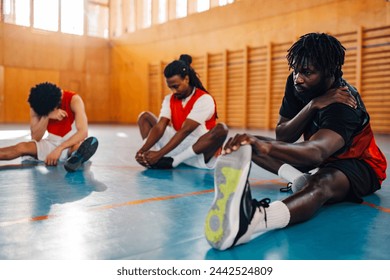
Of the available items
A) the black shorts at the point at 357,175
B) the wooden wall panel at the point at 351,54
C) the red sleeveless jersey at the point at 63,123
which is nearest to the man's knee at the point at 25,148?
the red sleeveless jersey at the point at 63,123

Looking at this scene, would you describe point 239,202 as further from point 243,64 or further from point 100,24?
point 100,24

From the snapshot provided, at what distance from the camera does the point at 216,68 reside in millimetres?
10320

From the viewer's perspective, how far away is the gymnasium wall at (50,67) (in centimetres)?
1118

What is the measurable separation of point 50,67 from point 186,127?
33.7ft

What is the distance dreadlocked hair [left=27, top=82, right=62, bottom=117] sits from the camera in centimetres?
Answer: 306

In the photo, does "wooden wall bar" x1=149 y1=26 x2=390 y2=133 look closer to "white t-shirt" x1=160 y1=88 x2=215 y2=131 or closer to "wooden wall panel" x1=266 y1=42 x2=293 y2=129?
"wooden wall panel" x1=266 y1=42 x2=293 y2=129

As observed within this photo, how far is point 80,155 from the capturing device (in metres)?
3.02

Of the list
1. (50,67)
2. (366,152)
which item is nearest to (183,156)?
(366,152)

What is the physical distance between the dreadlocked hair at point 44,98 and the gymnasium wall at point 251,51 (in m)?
6.30

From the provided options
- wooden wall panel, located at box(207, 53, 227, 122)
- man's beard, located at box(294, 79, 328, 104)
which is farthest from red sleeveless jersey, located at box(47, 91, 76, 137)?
wooden wall panel, located at box(207, 53, 227, 122)

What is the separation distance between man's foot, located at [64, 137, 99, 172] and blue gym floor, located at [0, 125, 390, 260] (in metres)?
0.24

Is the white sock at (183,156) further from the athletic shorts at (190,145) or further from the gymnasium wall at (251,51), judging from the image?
the gymnasium wall at (251,51)
